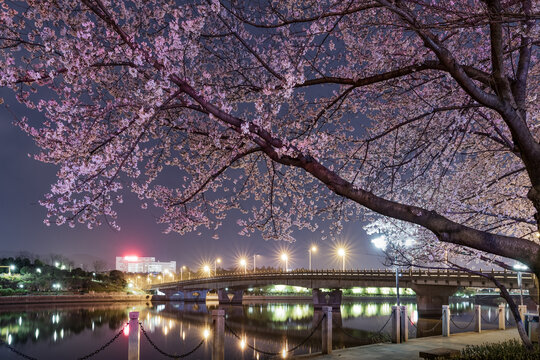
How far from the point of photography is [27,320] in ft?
161

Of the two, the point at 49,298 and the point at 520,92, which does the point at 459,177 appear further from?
the point at 49,298

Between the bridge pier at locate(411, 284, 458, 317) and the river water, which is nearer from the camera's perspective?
the river water

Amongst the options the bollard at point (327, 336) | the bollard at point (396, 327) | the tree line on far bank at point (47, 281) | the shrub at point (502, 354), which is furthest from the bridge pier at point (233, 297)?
the shrub at point (502, 354)

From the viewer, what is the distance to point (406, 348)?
16.7 meters

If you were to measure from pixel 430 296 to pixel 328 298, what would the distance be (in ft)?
58.8

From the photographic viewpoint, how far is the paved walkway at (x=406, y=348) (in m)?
14.9

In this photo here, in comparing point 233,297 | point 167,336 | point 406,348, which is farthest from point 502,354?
point 233,297

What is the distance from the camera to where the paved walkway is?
1488 cm

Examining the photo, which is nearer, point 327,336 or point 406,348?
point 327,336

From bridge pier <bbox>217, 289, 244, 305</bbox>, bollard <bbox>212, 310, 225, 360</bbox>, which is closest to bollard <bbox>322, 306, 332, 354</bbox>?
bollard <bbox>212, 310, 225, 360</bbox>

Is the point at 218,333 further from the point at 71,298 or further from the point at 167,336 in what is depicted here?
the point at 71,298

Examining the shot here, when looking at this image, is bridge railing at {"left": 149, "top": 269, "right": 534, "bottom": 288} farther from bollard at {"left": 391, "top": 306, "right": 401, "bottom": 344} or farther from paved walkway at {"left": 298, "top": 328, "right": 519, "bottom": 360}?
bollard at {"left": 391, "top": 306, "right": 401, "bottom": 344}

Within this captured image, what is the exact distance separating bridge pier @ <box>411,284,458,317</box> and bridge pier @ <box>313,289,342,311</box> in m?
13.9

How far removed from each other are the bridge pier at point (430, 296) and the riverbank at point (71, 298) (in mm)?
60684
